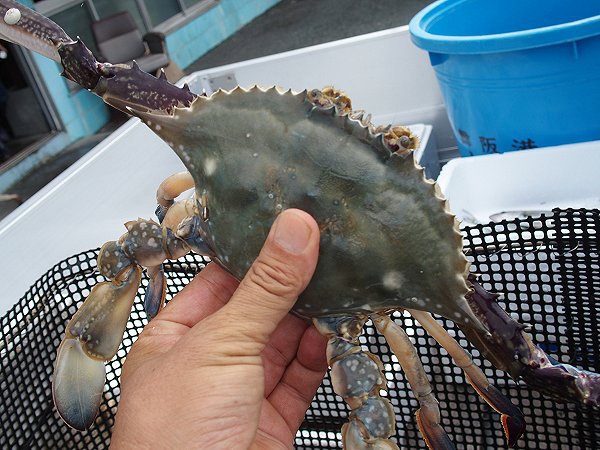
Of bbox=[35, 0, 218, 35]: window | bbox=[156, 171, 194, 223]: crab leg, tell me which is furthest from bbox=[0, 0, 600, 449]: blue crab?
bbox=[35, 0, 218, 35]: window

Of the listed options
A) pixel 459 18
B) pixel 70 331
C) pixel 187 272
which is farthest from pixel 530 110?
pixel 70 331

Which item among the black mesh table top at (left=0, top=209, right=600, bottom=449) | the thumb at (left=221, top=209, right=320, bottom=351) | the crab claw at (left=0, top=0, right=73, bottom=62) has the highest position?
the crab claw at (left=0, top=0, right=73, bottom=62)

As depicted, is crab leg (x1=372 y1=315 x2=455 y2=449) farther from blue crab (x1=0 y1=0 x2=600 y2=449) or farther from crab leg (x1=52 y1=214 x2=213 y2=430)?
crab leg (x1=52 y1=214 x2=213 y2=430)

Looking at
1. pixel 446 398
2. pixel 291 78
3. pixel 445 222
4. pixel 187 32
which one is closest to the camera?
pixel 445 222

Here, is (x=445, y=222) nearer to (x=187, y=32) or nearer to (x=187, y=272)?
(x=187, y=272)

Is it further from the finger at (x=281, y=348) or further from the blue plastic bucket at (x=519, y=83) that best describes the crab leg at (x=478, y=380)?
the blue plastic bucket at (x=519, y=83)

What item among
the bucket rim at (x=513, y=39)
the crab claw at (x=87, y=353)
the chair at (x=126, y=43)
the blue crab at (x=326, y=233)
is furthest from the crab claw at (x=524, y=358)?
the chair at (x=126, y=43)
